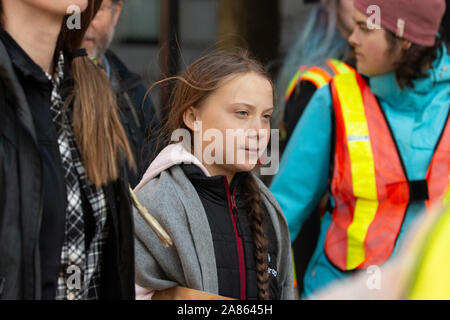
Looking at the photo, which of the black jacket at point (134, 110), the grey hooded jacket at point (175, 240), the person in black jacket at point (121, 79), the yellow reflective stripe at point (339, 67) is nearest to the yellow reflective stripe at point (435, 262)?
the grey hooded jacket at point (175, 240)

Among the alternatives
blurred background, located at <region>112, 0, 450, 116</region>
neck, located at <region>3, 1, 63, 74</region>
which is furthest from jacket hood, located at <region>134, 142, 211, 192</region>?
blurred background, located at <region>112, 0, 450, 116</region>

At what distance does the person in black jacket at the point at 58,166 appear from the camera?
63.8 inches

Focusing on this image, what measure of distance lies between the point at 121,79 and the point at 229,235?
1.43m

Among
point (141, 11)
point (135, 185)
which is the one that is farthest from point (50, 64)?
point (141, 11)

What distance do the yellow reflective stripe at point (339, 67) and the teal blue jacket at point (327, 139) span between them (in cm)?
57

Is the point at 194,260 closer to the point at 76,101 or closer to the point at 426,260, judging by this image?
the point at 76,101

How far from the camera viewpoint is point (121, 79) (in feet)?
10.9

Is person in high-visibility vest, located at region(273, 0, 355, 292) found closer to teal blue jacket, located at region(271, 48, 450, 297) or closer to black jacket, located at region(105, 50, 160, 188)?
teal blue jacket, located at region(271, 48, 450, 297)

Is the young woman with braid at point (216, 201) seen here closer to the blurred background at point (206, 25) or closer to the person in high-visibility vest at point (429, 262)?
the person in high-visibility vest at point (429, 262)

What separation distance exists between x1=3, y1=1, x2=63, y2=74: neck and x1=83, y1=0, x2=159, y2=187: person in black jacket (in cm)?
99

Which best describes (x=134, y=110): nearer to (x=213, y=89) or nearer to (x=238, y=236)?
(x=213, y=89)

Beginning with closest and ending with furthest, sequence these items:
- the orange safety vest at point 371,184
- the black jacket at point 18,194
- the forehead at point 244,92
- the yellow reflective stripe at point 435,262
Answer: the yellow reflective stripe at point 435,262 → the black jacket at point 18,194 → the forehead at point 244,92 → the orange safety vest at point 371,184

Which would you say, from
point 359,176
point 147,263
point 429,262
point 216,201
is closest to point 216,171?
point 216,201

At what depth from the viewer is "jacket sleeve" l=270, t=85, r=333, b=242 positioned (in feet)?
10.1
